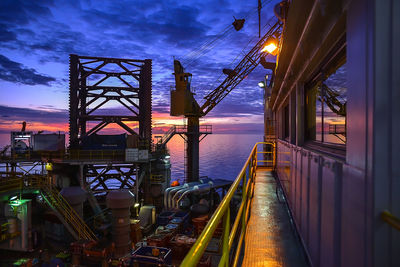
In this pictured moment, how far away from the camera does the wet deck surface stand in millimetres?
3707

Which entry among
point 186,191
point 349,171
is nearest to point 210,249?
point 186,191

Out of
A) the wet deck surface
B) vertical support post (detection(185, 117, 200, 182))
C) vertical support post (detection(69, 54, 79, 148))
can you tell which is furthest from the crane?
the wet deck surface

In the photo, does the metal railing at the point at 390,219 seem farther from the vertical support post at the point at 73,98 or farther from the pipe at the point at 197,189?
the vertical support post at the point at 73,98

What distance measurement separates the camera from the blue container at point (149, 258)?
35.7 ft

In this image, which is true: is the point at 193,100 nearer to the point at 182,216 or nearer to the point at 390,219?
the point at 182,216

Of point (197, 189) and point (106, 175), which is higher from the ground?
point (106, 175)

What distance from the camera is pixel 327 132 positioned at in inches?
135

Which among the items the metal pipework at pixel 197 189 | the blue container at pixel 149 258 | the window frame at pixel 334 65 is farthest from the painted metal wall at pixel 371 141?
the metal pipework at pixel 197 189

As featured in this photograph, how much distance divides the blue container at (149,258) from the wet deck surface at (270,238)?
6.21m

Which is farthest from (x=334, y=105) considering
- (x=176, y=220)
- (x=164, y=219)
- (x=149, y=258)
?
(x=164, y=219)

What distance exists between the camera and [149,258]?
1102 cm

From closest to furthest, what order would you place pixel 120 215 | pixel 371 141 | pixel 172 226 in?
1. pixel 371 141
2. pixel 120 215
3. pixel 172 226

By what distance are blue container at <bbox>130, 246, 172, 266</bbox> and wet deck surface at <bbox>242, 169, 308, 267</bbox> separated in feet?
20.4

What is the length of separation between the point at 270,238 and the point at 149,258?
8.26 meters
